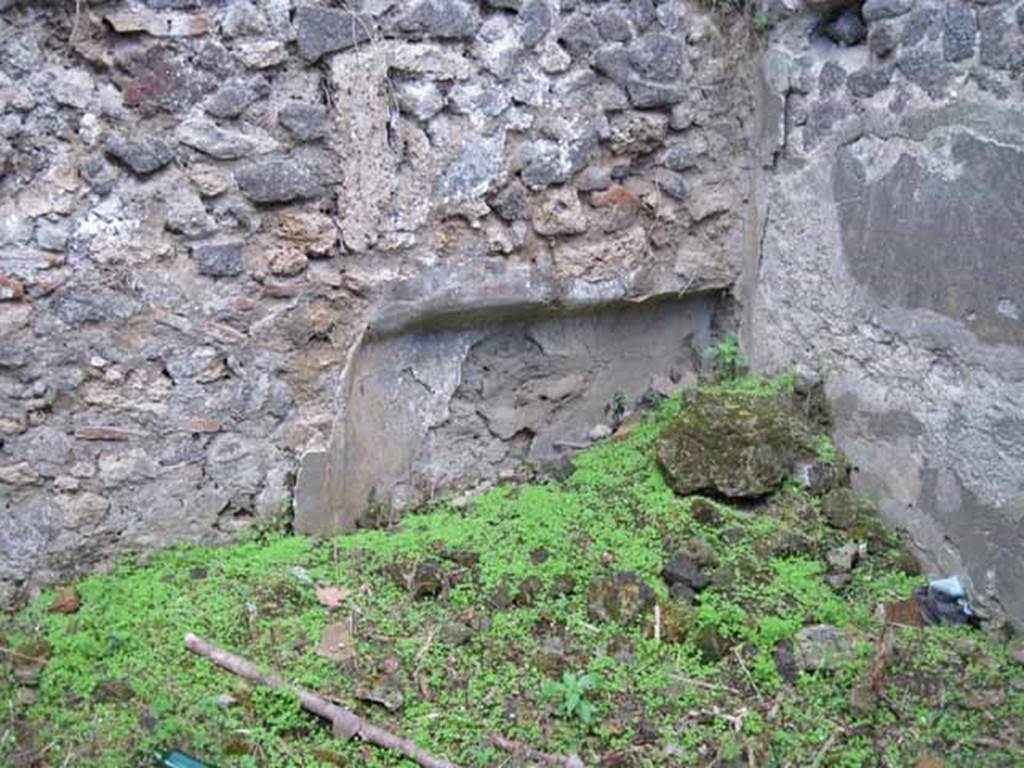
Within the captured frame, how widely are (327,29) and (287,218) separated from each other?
0.52m

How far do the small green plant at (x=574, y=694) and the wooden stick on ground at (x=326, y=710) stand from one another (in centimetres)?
30

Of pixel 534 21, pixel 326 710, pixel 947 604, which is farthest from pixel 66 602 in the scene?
pixel 947 604

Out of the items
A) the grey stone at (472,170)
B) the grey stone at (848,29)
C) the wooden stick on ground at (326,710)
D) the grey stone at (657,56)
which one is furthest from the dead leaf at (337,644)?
the grey stone at (848,29)

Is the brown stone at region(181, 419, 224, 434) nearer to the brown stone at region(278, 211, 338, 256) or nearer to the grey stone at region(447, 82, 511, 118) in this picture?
the brown stone at region(278, 211, 338, 256)

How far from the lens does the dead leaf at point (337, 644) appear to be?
298cm

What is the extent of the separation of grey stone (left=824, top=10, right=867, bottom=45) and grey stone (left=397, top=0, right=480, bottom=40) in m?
1.09

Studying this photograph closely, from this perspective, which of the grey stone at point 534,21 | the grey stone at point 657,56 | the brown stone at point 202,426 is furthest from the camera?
the grey stone at point 657,56

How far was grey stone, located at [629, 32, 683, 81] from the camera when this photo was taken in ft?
12.3

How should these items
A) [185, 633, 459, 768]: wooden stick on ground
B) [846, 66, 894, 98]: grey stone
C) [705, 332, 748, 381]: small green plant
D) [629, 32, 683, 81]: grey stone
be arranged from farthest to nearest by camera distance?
[705, 332, 748, 381]: small green plant
[629, 32, 683, 81]: grey stone
[846, 66, 894, 98]: grey stone
[185, 633, 459, 768]: wooden stick on ground

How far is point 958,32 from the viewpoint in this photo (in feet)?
10.4

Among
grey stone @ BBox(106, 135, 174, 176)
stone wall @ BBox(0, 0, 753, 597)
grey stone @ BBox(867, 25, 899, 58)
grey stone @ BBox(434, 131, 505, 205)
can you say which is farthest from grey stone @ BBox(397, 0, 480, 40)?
grey stone @ BBox(867, 25, 899, 58)

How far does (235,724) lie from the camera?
2.76 metres

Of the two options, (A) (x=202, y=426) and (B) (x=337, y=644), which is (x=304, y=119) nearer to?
(A) (x=202, y=426)

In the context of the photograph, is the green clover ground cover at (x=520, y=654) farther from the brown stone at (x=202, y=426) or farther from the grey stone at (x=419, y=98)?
the grey stone at (x=419, y=98)
